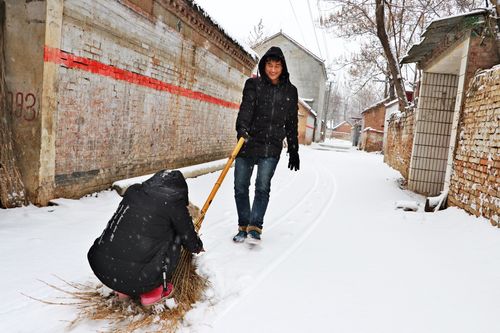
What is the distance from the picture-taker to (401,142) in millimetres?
11977

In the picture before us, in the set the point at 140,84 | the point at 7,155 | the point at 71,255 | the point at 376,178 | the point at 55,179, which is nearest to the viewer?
the point at 71,255

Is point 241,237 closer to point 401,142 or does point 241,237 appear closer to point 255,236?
point 255,236

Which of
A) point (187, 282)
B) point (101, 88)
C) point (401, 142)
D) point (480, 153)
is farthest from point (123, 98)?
point (401, 142)

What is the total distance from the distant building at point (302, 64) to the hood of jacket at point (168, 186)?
112 ft

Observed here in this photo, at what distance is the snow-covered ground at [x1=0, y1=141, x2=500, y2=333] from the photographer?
2.34m

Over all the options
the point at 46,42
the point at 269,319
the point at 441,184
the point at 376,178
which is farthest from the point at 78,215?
the point at 376,178

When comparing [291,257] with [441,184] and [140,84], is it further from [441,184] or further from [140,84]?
[441,184]

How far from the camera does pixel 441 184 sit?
26.7 feet

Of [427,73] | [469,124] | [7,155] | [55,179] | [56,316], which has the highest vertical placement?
[427,73]

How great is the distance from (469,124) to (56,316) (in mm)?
5841

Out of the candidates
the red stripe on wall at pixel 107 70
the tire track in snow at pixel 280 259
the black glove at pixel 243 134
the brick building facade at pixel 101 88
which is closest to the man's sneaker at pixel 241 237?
the tire track in snow at pixel 280 259

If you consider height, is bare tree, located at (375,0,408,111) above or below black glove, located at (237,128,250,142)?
above

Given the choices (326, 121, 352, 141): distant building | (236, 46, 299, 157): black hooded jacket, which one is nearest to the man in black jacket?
(236, 46, 299, 157): black hooded jacket

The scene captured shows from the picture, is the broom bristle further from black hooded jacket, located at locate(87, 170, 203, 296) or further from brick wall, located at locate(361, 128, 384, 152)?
brick wall, located at locate(361, 128, 384, 152)
